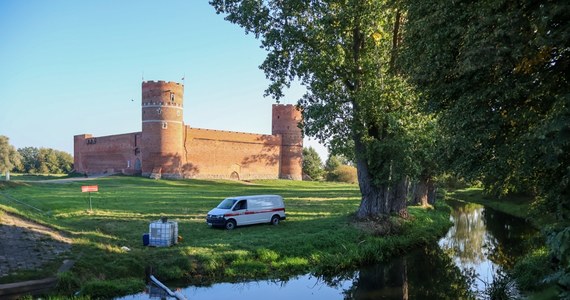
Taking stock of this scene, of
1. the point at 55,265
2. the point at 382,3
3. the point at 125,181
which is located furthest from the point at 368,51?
the point at 125,181

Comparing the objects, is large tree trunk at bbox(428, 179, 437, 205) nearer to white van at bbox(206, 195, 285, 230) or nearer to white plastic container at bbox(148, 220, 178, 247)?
white van at bbox(206, 195, 285, 230)

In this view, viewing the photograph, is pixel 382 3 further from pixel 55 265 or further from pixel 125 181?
pixel 125 181

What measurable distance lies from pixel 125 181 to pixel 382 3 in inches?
1480

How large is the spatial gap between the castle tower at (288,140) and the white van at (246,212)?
4891 centimetres

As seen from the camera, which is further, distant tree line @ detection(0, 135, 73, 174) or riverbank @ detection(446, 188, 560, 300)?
distant tree line @ detection(0, 135, 73, 174)

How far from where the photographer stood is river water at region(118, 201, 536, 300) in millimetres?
11148

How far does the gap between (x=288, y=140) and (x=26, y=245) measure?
56904 millimetres

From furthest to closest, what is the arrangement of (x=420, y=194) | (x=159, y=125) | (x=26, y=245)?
(x=159, y=125), (x=420, y=194), (x=26, y=245)

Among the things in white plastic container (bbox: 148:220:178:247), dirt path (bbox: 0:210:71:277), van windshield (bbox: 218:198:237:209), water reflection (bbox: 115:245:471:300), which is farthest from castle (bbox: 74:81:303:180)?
water reflection (bbox: 115:245:471:300)

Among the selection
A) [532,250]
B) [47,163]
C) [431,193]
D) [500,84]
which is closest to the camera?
[500,84]

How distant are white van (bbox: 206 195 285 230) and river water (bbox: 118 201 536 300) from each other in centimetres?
560

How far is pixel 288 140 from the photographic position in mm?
68312

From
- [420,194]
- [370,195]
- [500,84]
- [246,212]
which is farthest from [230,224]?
[420,194]

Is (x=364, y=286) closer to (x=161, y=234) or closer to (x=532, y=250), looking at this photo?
(x=161, y=234)
